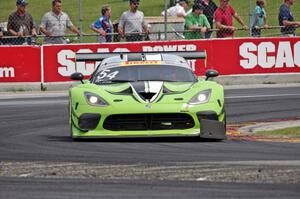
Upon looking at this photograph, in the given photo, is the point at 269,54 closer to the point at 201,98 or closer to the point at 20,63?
the point at 20,63

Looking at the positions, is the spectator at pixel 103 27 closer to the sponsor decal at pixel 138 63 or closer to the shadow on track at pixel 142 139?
the sponsor decal at pixel 138 63

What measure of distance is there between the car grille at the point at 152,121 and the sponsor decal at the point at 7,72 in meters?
10.4

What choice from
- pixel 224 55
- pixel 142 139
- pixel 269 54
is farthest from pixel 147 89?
pixel 269 54

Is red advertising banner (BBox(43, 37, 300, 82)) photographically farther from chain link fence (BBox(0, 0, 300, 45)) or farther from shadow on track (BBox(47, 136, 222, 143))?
shadow on track (BBox(47, 136, 222, 143))

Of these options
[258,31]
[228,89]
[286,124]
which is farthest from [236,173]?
[258,31]

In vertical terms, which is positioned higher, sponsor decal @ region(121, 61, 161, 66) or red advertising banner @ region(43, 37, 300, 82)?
sponsor decal @ region(121, 61, 161, 66)

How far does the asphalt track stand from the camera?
9523 millimetres

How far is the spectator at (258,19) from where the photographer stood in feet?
84.7

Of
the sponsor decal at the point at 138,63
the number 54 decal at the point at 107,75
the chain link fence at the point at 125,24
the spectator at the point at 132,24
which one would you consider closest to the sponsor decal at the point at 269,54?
the chain link fence at the point at 125,24

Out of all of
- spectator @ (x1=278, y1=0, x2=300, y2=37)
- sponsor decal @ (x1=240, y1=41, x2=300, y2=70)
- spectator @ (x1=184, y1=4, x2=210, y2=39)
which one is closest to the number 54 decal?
spectator @ (x1=184, y1=4, x2=210, y2=39)

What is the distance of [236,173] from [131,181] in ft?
3.69

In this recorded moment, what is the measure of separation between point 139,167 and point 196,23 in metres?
14.5

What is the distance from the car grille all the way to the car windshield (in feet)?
3.63

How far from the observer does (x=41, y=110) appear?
19.6 meters
